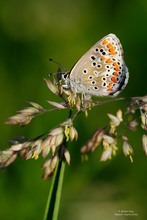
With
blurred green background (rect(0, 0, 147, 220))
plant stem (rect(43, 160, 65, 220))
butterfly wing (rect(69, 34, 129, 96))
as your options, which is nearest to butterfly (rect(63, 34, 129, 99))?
butterfly wing (rect(69, 34, 129, 96))

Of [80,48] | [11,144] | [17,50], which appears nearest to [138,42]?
[80,48]

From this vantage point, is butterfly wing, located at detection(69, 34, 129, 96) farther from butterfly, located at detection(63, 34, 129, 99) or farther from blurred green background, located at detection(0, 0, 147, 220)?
blurred green background, located at detection(0, 0, 147, 220)

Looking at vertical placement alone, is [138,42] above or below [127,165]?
above

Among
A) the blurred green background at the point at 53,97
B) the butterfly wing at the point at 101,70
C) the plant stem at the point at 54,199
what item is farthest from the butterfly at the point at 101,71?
the plant stem at the point at 54,199

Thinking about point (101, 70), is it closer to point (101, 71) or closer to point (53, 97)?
point (101, 71)

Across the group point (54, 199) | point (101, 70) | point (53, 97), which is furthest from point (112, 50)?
point (54, 199)

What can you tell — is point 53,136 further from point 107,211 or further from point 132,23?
point 132,23

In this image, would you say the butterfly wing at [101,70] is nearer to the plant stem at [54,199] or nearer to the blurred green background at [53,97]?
the blurred green background at [53,97]
